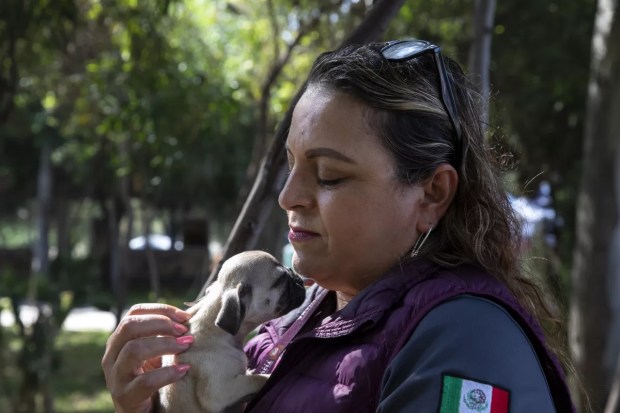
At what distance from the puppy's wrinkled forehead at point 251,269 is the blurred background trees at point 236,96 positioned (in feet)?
2.09

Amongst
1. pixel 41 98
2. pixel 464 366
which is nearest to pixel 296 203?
pixel 464 366

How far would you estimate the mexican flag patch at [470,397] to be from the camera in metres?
1.62

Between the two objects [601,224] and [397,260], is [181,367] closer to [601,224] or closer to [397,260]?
[397,260]

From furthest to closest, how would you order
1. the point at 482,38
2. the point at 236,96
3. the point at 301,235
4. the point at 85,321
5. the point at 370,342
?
the point at 85,321 → the point at 236,96 → the point at 482,38 → the point at 301,235 → the point at 370,342

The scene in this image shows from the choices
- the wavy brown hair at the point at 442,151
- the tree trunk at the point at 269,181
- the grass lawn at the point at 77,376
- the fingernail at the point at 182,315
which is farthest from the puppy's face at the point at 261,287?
the grass lawn at the point at 77,376

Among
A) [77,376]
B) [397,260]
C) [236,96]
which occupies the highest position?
[236,96]

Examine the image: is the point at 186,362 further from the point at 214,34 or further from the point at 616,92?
the point at 214,34

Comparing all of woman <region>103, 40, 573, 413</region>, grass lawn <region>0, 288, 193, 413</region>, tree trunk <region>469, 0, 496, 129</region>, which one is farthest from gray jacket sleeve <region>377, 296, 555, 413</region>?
grass lawn <region>0, 288, 193, 413</region>

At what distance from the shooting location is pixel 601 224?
771 cm

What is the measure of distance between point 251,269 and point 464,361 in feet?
3.59

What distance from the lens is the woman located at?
5.57 feet

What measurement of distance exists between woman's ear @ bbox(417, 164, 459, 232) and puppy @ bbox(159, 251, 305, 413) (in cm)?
66

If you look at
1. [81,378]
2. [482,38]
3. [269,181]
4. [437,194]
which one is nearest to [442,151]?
[437,194]

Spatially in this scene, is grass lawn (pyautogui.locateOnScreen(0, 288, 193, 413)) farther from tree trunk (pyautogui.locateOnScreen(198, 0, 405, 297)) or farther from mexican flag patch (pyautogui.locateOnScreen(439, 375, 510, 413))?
mexican flag patch (pyautogui.locateOnScreen(439, 375, 510, 413))
